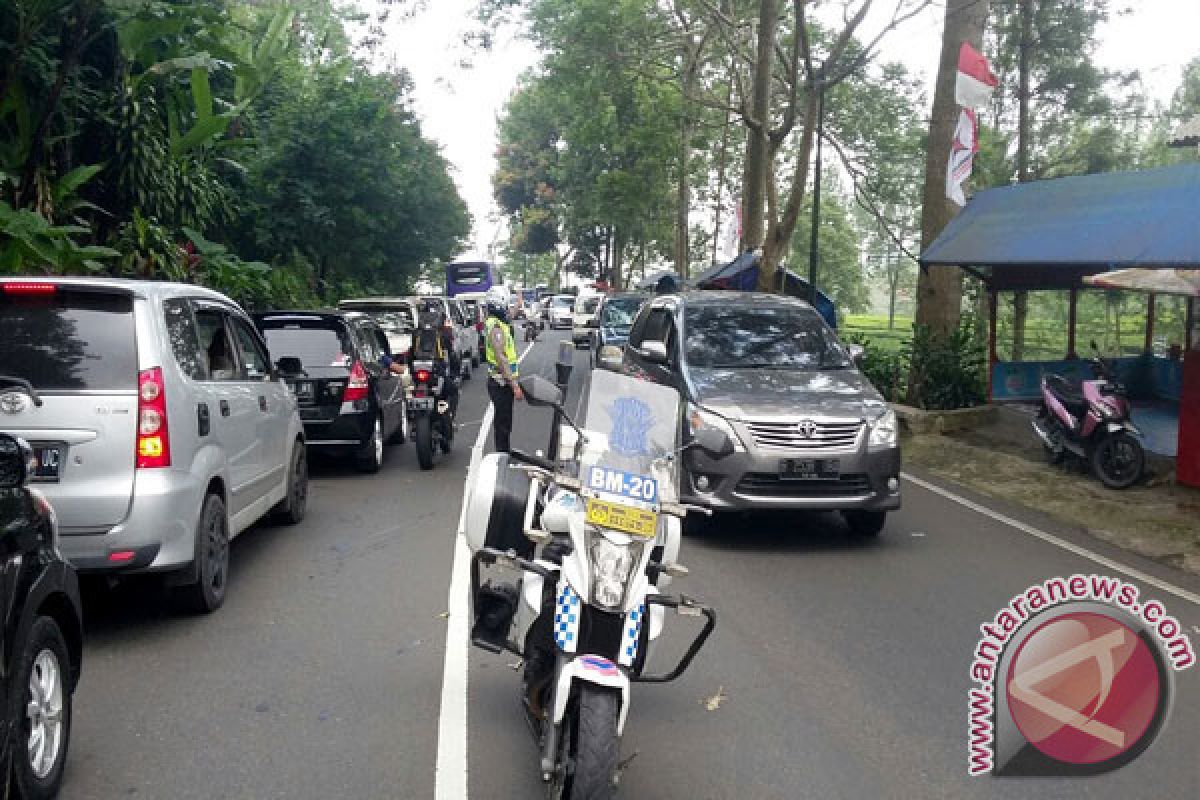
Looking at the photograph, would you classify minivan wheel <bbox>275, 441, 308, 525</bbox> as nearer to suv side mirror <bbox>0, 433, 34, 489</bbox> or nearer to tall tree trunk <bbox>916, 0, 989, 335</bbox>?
suv side mirror <bbox>0, 433, 34, 489</bbox>

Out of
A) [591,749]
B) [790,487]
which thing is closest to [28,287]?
[591,749]

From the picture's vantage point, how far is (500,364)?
1043 cm

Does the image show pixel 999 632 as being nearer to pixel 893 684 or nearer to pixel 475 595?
pixel 893 684

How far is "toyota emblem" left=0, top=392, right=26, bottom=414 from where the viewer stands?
566 cm

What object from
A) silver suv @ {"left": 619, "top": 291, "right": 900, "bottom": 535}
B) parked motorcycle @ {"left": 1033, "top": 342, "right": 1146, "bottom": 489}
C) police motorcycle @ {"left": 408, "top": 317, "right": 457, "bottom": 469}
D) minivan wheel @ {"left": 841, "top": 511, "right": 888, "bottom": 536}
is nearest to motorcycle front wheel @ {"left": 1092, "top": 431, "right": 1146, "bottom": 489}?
parked motorcycle @ {"left": 1033, "top": 342, "right": 1146, "bottom": 489}

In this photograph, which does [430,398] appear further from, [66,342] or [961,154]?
[961,154]

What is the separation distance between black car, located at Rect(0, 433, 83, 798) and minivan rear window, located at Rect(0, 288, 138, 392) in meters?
1.70

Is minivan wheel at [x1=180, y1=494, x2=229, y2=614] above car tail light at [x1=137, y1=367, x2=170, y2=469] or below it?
below

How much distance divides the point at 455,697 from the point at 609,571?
5.66ft

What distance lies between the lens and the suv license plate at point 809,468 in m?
8.13

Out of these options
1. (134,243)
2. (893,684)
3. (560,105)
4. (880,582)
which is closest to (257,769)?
(893,684)

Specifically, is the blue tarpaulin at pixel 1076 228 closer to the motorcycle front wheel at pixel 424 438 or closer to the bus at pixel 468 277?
the motorcycle front wheel at pixel 424 438

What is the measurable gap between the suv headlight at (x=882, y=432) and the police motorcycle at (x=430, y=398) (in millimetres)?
5121

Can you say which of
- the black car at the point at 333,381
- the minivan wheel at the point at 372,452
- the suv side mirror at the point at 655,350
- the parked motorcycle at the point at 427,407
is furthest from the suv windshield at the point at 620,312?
the suv side mirror at the point at 655,350
